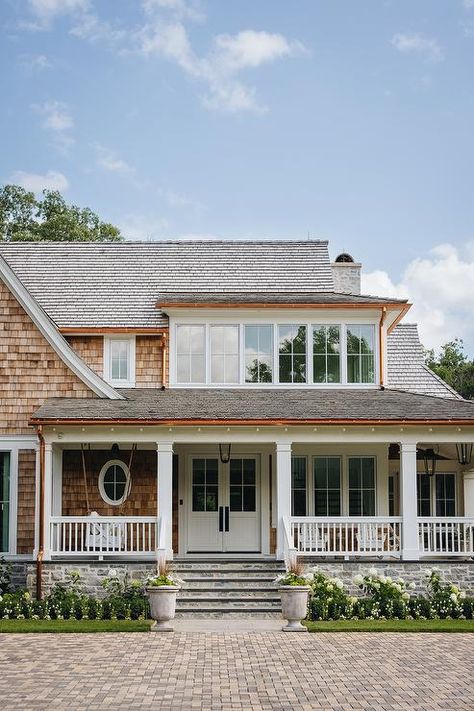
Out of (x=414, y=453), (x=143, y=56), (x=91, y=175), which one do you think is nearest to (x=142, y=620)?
(x=414, y=453)

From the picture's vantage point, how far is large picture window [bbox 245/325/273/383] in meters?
21.3

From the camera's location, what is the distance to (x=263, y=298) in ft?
71.1

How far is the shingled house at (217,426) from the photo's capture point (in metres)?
17.8

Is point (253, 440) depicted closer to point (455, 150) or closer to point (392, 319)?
point (392, 319)

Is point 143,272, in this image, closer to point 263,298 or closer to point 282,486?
point 263,298

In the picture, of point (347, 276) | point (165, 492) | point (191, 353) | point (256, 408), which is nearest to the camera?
point (165, 492)

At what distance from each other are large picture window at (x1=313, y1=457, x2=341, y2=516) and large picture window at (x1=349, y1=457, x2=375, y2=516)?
28 cm

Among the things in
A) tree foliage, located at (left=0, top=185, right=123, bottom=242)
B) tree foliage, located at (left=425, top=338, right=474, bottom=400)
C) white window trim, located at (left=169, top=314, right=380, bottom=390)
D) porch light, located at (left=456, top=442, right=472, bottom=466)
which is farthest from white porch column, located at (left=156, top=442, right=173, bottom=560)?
tree foliage, located at (left=425, top=338, right=474, bottom=400)

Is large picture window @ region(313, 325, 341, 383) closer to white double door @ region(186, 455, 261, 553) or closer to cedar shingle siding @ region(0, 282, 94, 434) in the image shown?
white double door @ region(186, 455, 261, 553)

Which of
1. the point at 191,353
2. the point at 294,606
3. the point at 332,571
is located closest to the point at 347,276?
the point at 191,353

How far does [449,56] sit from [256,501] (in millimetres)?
15256

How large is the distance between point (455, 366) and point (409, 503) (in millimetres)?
44326

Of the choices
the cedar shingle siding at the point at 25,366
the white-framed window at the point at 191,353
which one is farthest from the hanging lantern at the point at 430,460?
the cedar shingle siding at the point at 25,366

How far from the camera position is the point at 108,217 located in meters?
46.0
